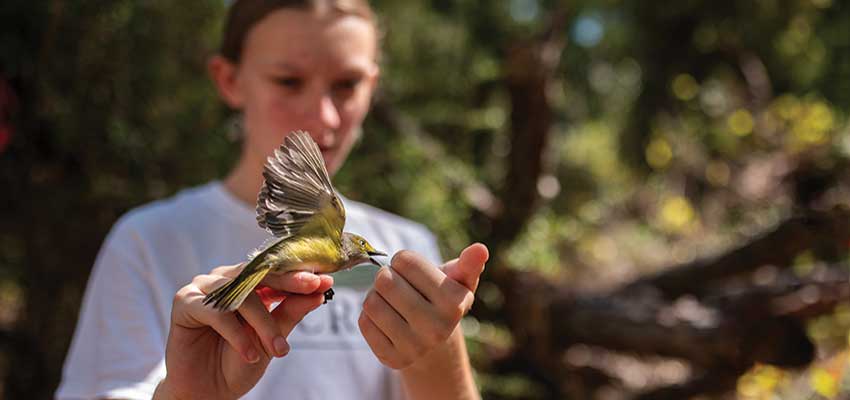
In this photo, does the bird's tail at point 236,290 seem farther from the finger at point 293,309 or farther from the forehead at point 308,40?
the forehead at point 308,40

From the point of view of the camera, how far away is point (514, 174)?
9.80ft

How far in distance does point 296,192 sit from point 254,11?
74cm

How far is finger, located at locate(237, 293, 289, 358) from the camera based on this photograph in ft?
2.67

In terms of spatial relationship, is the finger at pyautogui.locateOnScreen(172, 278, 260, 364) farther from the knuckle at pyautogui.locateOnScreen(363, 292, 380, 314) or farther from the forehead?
the forehead

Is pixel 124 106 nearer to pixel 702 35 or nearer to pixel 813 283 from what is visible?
pixel 813 283

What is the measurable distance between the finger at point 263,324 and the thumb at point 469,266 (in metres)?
0.20

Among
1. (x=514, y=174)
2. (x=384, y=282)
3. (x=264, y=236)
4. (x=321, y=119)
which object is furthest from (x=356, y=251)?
(x=514, y=174)

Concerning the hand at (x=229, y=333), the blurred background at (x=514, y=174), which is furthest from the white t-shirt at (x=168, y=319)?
the blurred background at (x=514, y=174)

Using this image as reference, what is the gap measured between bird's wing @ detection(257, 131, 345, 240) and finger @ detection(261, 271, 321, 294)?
0.04m

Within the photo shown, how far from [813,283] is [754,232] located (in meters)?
0.44

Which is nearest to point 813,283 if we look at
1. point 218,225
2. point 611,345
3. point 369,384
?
point 611,345

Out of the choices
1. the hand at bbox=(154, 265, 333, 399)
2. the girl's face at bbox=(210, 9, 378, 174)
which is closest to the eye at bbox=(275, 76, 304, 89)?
the girl's face at bbox=(210, 9, 378, 174)

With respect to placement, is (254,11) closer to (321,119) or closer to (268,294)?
(321,119)

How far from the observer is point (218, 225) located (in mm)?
1507
